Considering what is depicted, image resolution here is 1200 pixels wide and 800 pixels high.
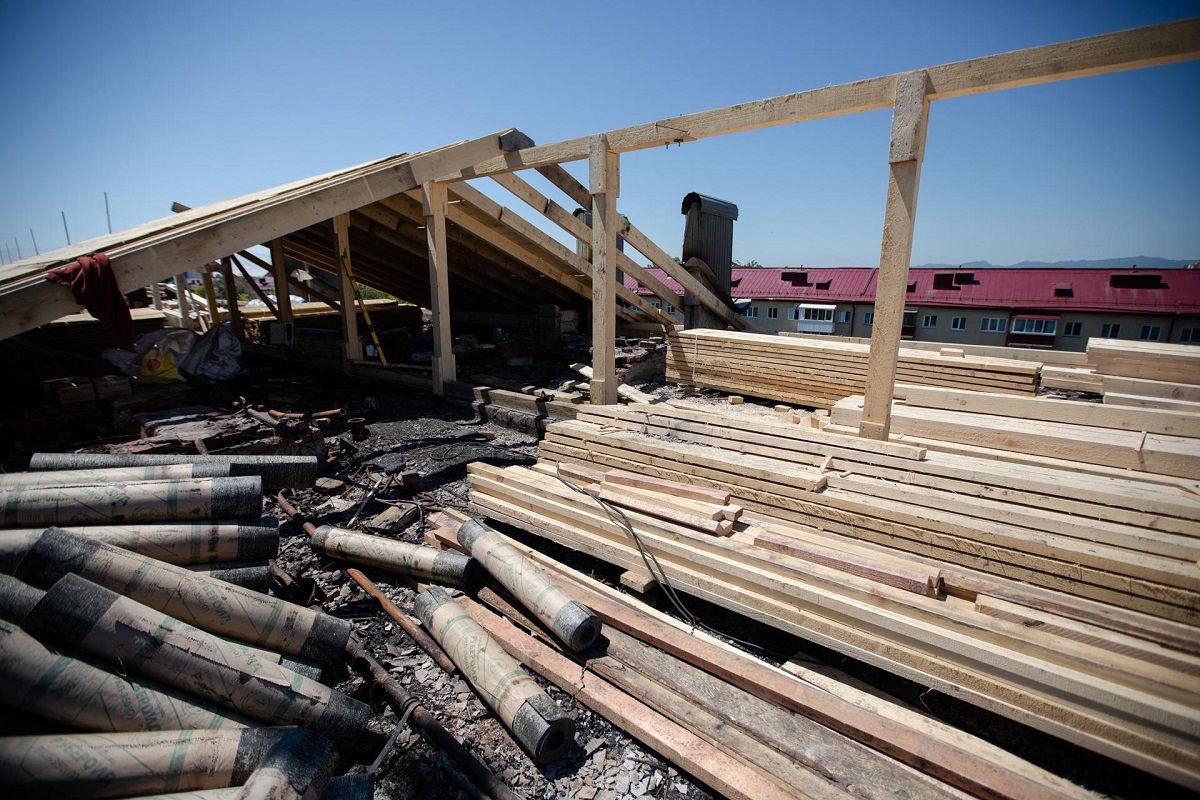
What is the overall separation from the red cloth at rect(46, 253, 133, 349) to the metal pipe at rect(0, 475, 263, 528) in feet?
10.4

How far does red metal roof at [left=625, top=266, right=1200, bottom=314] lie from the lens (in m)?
23.4

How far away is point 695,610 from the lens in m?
3.96

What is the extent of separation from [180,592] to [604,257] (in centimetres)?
534

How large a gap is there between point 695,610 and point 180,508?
3.63 meters

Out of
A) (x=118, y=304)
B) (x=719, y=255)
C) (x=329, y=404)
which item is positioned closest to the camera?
(x=118, y=304)

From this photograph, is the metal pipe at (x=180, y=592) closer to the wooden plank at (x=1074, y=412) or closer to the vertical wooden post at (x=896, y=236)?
the vertical wooden post at (x=896, y=236)

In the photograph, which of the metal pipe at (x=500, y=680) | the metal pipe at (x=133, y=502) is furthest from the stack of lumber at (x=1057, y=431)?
the metal pipe at (x=133, y=502)

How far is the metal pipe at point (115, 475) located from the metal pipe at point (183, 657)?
1516mm

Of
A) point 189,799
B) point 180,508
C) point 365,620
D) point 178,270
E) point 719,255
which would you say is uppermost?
point 719,255

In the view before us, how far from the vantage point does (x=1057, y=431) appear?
4301 millimetres

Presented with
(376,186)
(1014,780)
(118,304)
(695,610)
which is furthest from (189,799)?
(376,186)

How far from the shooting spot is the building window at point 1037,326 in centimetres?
2545

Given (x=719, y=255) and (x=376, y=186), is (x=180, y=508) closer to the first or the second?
(x=376, y=186)

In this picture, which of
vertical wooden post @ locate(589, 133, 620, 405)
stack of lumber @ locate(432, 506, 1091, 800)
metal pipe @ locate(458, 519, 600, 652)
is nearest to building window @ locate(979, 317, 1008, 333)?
vertical wooden post @ locate(589, 133, 620, 405)
